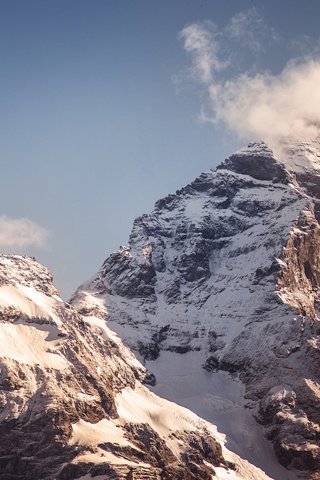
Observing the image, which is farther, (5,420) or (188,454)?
(188,454)

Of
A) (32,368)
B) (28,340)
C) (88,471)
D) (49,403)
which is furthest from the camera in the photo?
(28,340)

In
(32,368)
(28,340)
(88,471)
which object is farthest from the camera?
(28,340)

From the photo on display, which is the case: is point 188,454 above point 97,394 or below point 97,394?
below

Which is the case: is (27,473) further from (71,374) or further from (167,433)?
(167,433)

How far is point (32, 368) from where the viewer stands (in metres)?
181

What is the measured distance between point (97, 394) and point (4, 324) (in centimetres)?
2909

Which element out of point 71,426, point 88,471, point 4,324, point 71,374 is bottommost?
point 88,471

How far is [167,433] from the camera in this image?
195 meters

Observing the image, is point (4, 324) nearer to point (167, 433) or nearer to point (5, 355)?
point (5, 355)

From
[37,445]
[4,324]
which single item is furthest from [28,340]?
[37,445]

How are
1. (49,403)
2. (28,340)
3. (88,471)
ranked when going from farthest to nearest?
(28,340) < (49,403) < (88,471)

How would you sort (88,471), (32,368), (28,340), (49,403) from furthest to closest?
(28,340), (32,368), (49,403), (88,471)

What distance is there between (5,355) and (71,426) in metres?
24.2

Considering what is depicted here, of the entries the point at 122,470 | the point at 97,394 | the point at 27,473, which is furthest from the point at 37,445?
the point at 97,394
